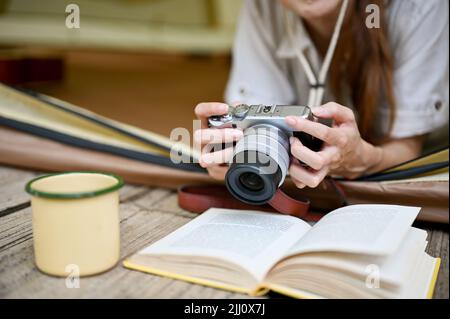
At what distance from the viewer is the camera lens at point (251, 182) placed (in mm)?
528

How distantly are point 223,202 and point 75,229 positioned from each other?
267 mm

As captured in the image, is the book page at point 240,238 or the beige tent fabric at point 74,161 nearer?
the book page at point 240,238

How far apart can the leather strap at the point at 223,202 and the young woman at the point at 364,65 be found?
1.7 inches

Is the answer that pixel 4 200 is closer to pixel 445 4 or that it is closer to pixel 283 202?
pixel 283 202

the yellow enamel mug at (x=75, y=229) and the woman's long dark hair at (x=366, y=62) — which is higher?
the woman's long dark hair at (x=366, y=62)

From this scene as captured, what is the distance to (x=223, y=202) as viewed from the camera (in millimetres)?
668

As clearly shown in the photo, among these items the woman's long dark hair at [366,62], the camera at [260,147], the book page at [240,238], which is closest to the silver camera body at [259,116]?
the camera at [260,147]

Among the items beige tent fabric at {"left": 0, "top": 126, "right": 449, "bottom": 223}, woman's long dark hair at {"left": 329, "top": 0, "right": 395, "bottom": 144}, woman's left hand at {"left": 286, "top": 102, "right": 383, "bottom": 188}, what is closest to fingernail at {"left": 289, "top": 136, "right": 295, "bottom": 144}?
woman's left hand at {"left": 286, "top": 102, "right": 383, "bottom": 188}

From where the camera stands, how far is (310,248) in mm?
438

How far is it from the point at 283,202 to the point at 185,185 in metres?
0.20

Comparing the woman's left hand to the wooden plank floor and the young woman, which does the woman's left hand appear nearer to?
the young woman

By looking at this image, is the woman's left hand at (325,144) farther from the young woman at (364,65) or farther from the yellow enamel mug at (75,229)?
the yellow enamel mug at (75,229)

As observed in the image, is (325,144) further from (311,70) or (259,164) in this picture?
(311,70)

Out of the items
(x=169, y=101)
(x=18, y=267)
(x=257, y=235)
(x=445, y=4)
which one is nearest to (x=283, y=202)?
(x=257, y=235)
